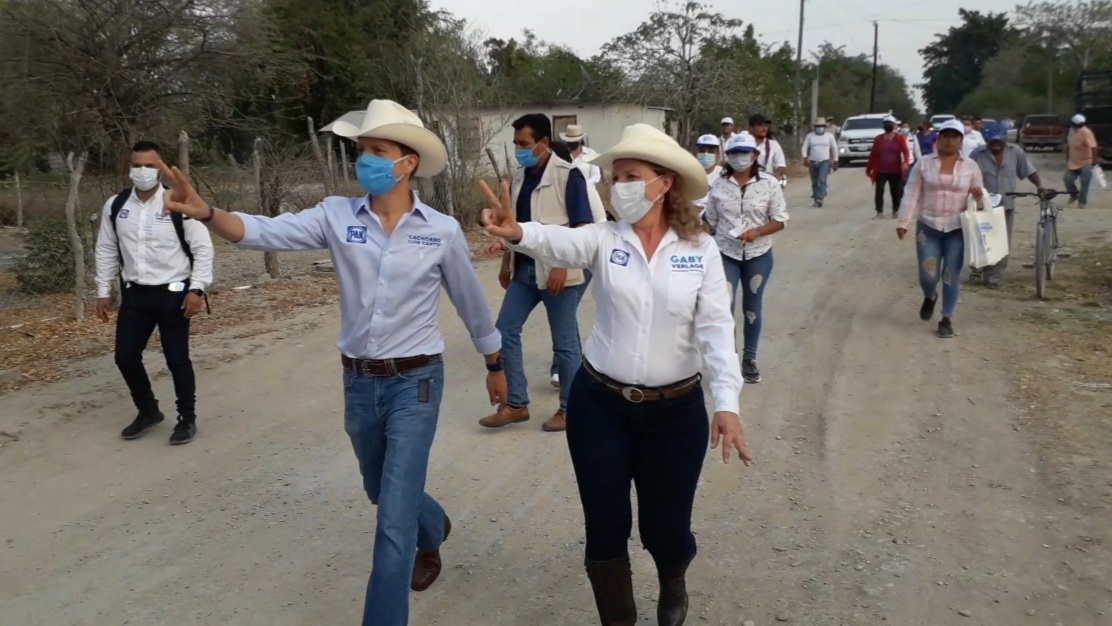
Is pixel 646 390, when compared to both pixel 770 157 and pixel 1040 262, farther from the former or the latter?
pixel 770 157

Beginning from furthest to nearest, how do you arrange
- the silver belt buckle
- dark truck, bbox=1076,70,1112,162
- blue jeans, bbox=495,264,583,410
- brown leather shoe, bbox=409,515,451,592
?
dark truck, bbox=1076,70,1112,162
blue jeans, bbox=495,264,583,410
brown leather shoe, bbox=409,515,451,592
the silver belt buckle

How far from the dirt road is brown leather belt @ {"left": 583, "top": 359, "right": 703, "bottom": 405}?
1.08 metres

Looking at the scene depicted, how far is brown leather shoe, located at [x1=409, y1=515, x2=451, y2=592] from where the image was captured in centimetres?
411

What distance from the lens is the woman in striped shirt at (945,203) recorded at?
804 cm

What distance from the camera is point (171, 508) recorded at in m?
5.07

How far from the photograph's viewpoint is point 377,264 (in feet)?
11.7

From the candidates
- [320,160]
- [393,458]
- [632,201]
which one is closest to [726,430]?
[632,201]

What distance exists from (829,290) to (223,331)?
6531 millimetres

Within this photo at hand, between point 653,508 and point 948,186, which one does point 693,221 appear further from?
point 948,186

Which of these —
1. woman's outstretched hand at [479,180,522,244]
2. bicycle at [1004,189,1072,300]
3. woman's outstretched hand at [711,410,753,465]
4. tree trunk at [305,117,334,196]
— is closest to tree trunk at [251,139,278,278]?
tree trunk at [305,117,334,196]

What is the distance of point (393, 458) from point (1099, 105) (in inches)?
1196

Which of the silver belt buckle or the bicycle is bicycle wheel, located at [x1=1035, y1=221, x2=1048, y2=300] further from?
the silver belt buckle

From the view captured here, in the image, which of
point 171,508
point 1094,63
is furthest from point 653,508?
point 1094,63

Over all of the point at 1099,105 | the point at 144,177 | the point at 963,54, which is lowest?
the point at 144,177
